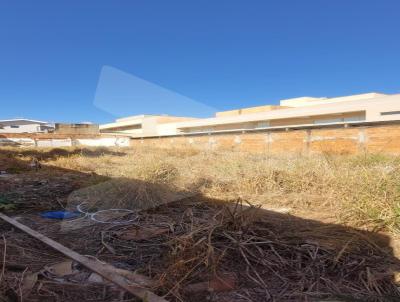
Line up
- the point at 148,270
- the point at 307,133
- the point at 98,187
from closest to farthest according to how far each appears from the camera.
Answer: the point at 148,270, the point at 98,187, the point at 307,133

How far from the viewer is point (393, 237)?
3166 mm

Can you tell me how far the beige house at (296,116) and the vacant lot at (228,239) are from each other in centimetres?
954

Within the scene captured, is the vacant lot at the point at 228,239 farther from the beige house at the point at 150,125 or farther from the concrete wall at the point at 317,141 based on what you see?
the beige house at the point at 150,125

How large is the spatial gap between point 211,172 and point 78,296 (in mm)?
5462

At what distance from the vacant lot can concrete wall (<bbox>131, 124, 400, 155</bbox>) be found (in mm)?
7008

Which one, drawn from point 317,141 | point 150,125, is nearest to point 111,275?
point 317,141

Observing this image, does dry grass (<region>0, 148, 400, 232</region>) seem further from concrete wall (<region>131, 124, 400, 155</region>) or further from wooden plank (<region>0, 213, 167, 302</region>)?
concrete wall (<region>131, 124, 400, 155</region>)

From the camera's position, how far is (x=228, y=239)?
2.92m

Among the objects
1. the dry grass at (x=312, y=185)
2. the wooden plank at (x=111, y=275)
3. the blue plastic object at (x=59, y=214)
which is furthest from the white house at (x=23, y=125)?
the wooden plank at (x=111, y=275)

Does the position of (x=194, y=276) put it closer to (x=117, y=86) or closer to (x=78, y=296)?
(x=78, y=296)

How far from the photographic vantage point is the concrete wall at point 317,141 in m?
11.7

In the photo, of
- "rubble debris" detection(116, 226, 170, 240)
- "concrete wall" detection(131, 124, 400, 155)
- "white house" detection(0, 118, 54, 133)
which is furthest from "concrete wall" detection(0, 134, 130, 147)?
"rubble debris" detection(116, 226, 170, 240)

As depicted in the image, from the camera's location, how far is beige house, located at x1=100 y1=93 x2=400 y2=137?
71.1ft

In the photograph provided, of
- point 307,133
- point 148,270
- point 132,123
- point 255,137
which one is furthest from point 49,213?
point 132,123
